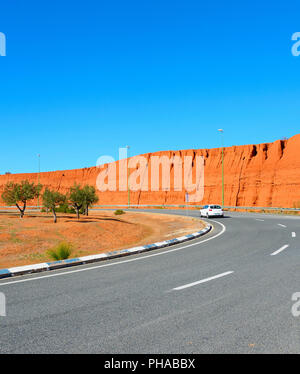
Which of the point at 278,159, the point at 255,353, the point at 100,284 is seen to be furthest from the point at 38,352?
the point at 278,159

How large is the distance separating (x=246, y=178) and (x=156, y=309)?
58.8 meters

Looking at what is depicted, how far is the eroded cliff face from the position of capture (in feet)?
171

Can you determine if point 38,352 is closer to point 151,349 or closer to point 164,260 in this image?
point 151,349

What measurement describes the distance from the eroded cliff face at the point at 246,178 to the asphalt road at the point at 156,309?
38742 mm

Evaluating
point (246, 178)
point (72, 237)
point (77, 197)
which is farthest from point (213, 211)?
point (246, 178)

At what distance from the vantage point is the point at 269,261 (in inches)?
347

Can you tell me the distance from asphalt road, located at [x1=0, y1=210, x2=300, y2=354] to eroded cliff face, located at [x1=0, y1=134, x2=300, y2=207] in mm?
38742

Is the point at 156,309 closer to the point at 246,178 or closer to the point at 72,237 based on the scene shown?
the point at 72,237

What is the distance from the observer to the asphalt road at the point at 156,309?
3.77 metres

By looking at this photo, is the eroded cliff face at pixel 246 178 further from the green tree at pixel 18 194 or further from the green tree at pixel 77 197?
the green tree at pixel 18 194

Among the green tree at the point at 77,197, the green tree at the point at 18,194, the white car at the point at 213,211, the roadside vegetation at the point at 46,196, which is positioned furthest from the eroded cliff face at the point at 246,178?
the green tree at the point at 18,194

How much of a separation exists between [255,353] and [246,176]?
60.3m

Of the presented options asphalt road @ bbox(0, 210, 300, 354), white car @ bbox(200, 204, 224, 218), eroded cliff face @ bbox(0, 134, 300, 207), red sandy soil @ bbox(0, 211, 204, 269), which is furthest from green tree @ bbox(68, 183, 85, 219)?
eroded cliff face @ bbox(0, 134, 300, 207)

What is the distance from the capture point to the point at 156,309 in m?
4.96
